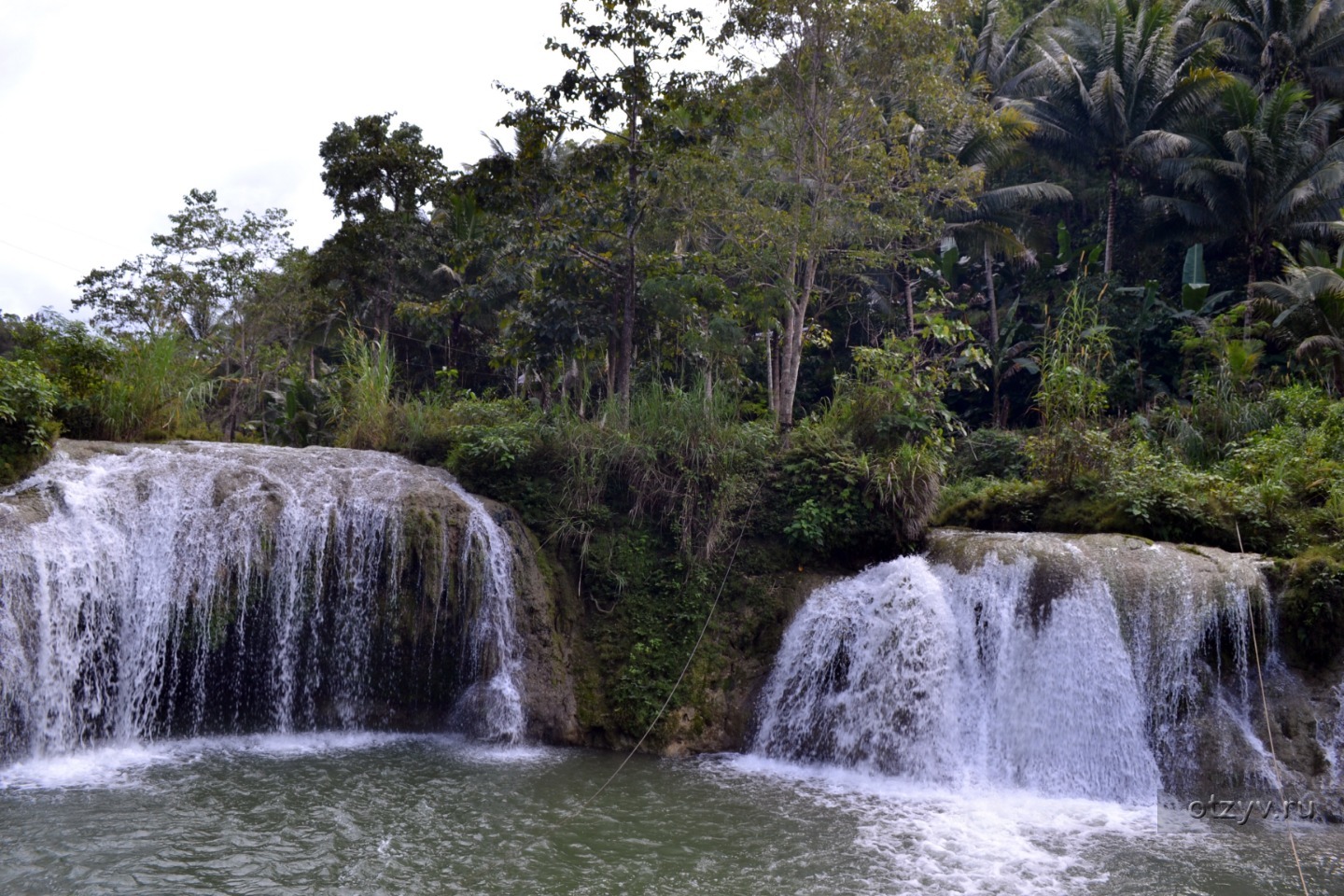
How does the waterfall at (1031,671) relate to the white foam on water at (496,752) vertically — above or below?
above

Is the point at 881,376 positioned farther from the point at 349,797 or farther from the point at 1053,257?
the point at 1053,257

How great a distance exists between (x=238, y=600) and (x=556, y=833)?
413 centimetres

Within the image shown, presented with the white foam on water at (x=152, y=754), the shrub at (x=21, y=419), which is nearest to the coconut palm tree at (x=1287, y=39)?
the white foam on water at (x=152, y=754)

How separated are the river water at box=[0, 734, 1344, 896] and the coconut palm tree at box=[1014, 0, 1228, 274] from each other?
54.8 feet

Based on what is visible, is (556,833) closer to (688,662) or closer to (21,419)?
(688,662)

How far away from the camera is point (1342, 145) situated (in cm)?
1877

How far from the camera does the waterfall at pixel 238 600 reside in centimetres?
809

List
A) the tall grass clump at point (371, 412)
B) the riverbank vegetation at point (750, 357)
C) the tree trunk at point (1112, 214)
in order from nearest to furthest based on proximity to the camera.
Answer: the riverbank vegetation at point (750, 357), the tall grass clump at point (371, 412), the tree trunk at point (1112, 214)

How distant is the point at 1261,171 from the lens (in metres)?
18.7

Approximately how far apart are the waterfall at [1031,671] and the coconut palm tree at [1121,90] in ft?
46.8

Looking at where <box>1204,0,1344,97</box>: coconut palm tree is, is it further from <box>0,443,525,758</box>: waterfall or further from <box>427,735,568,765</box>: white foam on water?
<box>427,735,568,765</box>: white foam on water

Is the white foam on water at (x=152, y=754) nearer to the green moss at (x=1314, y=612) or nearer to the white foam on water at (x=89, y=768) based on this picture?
the white foam on water at (x=89, y=768)

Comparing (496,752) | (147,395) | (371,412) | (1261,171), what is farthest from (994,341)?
(147,395)

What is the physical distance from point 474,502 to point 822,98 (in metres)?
7.11
